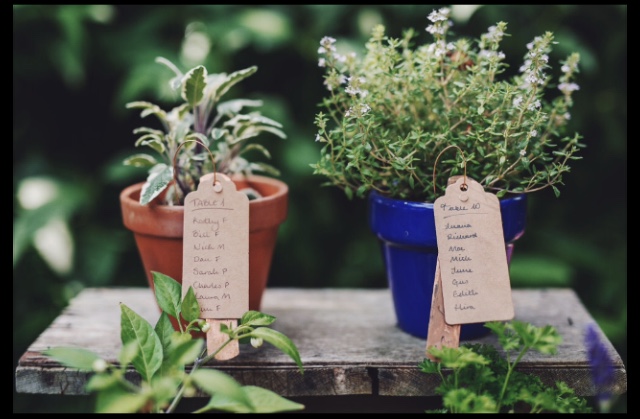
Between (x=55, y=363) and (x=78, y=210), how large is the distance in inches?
46.6

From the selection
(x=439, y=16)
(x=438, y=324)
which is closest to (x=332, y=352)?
(x=438, y=324)

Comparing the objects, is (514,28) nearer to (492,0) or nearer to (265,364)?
(492,0)

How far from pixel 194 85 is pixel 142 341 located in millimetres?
524

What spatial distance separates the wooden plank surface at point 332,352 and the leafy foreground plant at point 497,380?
0.11 m

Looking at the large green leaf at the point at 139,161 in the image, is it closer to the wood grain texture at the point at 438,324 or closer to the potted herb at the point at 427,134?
the potted herb at the point at 427,134

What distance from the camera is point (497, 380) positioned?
105 cm

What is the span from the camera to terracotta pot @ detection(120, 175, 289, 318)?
1.24 metres

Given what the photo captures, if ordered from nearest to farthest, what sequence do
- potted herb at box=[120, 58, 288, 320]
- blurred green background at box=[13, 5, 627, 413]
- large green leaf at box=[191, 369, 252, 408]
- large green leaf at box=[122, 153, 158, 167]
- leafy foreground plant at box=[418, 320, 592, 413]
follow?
large green leaf at box=[191, 369, 252, 408], leafy foreground plant at box=[418, 320, 592, 413], potted herb at box=[120, 58, 288, 320], large green leaf at box=[122, 153, 158, 167], blurred green background at box=[13, 5, 627, 413]

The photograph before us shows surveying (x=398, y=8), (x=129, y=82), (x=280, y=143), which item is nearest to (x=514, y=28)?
(x=398, y=8)

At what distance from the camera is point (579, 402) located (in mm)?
1049

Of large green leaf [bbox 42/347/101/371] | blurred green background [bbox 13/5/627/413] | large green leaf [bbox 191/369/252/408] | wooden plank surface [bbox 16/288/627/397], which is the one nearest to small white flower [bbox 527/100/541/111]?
wooden plank surface [bbox 16/288/627/397]

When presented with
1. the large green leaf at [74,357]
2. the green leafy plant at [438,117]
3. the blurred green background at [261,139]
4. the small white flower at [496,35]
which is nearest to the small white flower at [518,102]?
the green leafy plant at [438,117]

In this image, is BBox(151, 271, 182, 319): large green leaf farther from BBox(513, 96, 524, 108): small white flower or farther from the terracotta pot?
BBox(513, 96, 524, 108): small white flower

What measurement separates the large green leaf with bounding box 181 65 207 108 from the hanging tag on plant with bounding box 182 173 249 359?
200 millimetres
